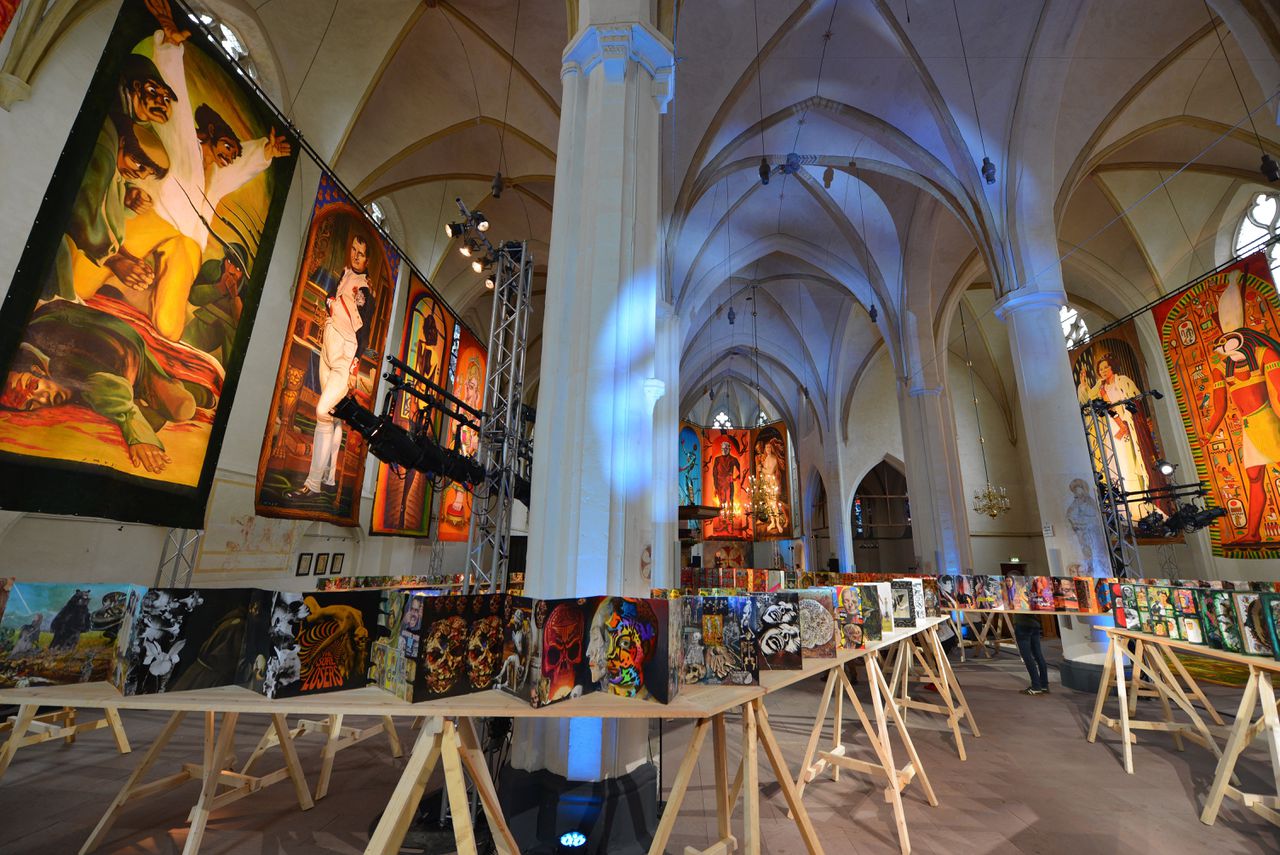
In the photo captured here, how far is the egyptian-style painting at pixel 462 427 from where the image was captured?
504 inches

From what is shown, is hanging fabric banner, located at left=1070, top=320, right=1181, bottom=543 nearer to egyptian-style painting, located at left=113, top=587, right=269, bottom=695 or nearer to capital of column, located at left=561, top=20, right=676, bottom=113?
capital of column, located at left=561, top=20, right=676, bottom=113

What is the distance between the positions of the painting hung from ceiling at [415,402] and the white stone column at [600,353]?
7.53 metres

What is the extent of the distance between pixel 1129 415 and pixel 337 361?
1865 centimetres

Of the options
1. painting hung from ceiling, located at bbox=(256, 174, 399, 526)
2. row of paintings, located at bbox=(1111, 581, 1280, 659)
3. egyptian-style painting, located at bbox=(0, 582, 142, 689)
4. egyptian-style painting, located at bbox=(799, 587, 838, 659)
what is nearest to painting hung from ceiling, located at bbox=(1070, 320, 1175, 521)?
row of paintings, located at bbox=(1111, 581, 1280, 659)

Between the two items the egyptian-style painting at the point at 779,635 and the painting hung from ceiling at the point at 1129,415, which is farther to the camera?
the painting hung from ceiling at the point at 1129,415

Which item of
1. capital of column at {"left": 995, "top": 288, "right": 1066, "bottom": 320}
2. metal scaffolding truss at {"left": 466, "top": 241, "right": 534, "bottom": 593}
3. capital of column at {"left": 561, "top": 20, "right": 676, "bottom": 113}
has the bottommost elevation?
metal scaffolding truss at {"left": 466, "top": 241, "right": 534, "bottom": 593}

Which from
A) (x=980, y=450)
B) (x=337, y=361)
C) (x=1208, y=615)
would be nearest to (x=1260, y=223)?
(x=980, y=450)

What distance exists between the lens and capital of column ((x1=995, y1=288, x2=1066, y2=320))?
755 cm

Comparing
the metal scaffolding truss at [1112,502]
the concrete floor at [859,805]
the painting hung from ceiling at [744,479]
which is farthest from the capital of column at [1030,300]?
the painting hung from ceiling at [744,479]

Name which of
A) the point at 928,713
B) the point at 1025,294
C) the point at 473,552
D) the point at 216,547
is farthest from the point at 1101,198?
the point at 216,547

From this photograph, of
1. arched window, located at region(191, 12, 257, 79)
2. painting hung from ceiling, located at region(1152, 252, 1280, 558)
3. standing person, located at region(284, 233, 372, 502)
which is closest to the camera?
arched window, located at region(191, 12, 257, 79)

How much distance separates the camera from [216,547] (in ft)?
21.8

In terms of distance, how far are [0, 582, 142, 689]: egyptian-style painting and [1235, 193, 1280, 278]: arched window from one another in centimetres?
1641

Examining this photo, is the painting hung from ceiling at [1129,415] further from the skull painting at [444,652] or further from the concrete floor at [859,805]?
the skull painting at [444,652]
